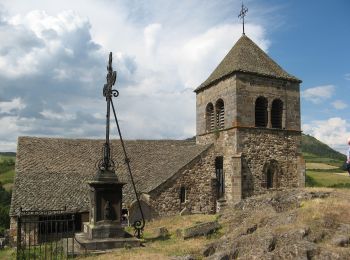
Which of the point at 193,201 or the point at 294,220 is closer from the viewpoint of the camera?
the point at 294,220

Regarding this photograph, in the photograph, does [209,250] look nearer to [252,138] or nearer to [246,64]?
[252,138]

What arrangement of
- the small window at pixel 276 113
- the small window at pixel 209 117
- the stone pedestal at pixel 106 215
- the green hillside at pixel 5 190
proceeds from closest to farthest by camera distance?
the stone pedestal at pixel 106 215
the small window at pixel 276 113
the small window at pixel 209 117
the green hillside at pixel 5 190

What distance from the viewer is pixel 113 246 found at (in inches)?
507

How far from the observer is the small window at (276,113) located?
23.8 metres

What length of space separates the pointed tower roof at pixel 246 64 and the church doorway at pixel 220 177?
16.6ft

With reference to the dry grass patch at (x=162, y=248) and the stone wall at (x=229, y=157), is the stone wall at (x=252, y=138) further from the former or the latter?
the dry grass patch at (x=162, y=248)

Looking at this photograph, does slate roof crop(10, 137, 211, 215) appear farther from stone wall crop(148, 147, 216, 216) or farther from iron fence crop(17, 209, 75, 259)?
iron fence crop(17, 209, 75, 259)

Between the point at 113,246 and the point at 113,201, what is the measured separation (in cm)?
154

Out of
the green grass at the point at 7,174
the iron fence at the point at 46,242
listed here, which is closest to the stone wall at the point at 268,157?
the iron fence at the point at 46,242

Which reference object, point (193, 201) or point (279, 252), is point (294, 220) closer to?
point (279, 252)

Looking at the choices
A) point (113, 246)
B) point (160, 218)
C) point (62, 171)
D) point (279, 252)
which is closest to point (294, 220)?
point (279, 252)

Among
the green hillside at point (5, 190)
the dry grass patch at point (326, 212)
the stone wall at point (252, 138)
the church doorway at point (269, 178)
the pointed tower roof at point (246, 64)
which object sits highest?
the pointed tower roof at point (246, 64)

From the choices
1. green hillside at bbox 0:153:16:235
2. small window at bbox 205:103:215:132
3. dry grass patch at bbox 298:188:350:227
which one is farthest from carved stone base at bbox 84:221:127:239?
green hillside at bbox 0:153:16:235

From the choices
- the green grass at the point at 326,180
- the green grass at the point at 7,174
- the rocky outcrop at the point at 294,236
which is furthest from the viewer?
the green grass at the point at 7,174
